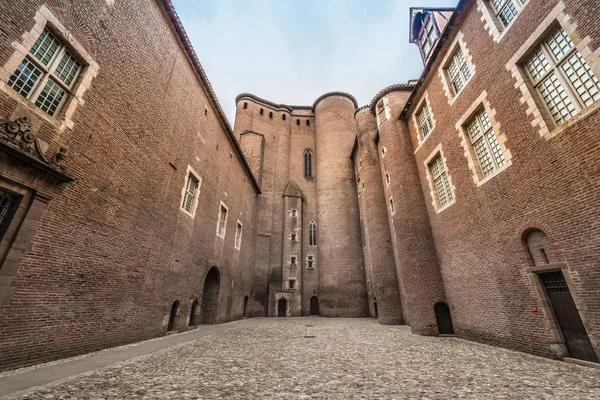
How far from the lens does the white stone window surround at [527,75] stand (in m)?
6.06

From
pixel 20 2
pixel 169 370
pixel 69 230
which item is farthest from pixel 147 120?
pixel 169 370

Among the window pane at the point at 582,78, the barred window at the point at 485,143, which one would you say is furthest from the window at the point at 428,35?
the window pane at the point at 582,78

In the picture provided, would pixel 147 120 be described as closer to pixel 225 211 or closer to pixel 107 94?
pixel 107 94

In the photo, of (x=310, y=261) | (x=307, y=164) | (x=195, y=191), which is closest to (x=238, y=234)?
(x=195, y=191)

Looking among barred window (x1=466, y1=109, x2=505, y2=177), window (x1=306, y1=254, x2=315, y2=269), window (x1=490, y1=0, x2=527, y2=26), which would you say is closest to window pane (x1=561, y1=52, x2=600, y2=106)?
barred window (x1=466, y1=109, x2=505, y2=177)

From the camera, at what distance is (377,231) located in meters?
19.5

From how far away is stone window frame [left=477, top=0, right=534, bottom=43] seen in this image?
8.19 metres

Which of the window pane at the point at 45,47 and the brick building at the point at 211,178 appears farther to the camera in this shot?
the window pane at the point at 45,47

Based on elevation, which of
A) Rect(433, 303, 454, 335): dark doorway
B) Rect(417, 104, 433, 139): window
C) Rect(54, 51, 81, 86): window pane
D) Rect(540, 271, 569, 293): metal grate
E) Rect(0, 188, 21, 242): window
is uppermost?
Rect(417, 104, 433, 139): window

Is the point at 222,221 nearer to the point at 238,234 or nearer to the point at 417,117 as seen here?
the point at 238,234

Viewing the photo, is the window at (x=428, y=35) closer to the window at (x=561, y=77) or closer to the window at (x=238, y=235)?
the window at (x=561, y=77)

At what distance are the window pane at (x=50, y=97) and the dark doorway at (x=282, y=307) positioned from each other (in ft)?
74.2

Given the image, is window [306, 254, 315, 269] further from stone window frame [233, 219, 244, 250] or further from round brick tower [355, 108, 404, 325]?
stone window frame [233, 219, 244, 250]

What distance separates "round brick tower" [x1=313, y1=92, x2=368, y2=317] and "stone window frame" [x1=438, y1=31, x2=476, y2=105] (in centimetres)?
1692
